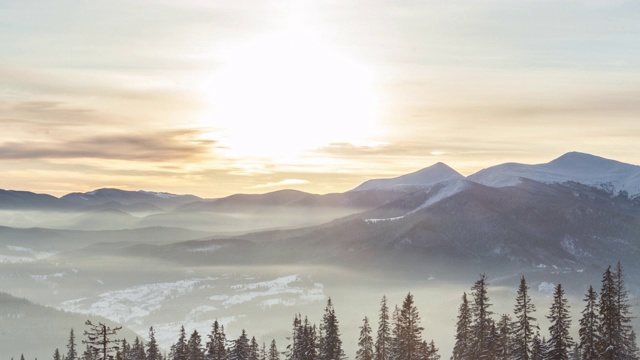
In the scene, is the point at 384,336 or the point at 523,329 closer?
the point at 523,329

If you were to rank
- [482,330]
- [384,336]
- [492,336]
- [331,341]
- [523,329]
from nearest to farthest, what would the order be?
1. [523,329]
2. [482,330]
3. [492,336]
4. [331,341]
5. [384,336]

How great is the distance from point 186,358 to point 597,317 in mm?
64826

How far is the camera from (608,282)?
71.2 m

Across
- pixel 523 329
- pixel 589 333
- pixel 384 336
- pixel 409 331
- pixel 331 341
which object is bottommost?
pixel 384 336

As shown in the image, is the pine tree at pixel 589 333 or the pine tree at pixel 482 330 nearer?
the pine tree at pixel 589 333

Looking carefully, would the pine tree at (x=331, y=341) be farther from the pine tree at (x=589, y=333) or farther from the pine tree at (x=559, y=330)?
the pine tree at (x=589, y=333)

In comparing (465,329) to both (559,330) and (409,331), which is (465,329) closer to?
(409,331)

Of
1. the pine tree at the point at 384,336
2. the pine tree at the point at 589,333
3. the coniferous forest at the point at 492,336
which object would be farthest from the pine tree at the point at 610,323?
the pine tree at the point at 384,336

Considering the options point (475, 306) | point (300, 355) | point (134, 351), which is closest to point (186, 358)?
point (300, 355)

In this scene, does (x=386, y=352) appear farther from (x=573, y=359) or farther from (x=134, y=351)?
(x=134, y=351)

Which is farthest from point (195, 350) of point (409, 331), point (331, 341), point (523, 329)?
point (523, 329)

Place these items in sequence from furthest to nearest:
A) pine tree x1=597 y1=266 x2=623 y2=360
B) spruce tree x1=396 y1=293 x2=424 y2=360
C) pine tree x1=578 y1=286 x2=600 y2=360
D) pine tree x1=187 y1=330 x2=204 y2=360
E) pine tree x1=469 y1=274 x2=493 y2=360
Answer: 1. pine tree x1=187 y1=330 x2=204 y2=360
2. spruce tree x1=396 y1=293 x2=424 y2=360
3. pine tree x1=469 y1=274 x2=493 y2=360
4. pine tree x1=578 y1=286 x2=600 y2=360
5. pine tree x1=597 y1=266 x2=623 y2=360

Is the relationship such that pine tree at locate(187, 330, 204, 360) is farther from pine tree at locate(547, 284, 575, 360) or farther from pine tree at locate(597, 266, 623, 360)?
pine tree at locate(597, 266, 623, 360)

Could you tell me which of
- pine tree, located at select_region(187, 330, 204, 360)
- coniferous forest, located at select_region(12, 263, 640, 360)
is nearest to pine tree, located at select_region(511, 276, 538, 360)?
coniferous forest, located at select_region(12, 263, 640, 360)
